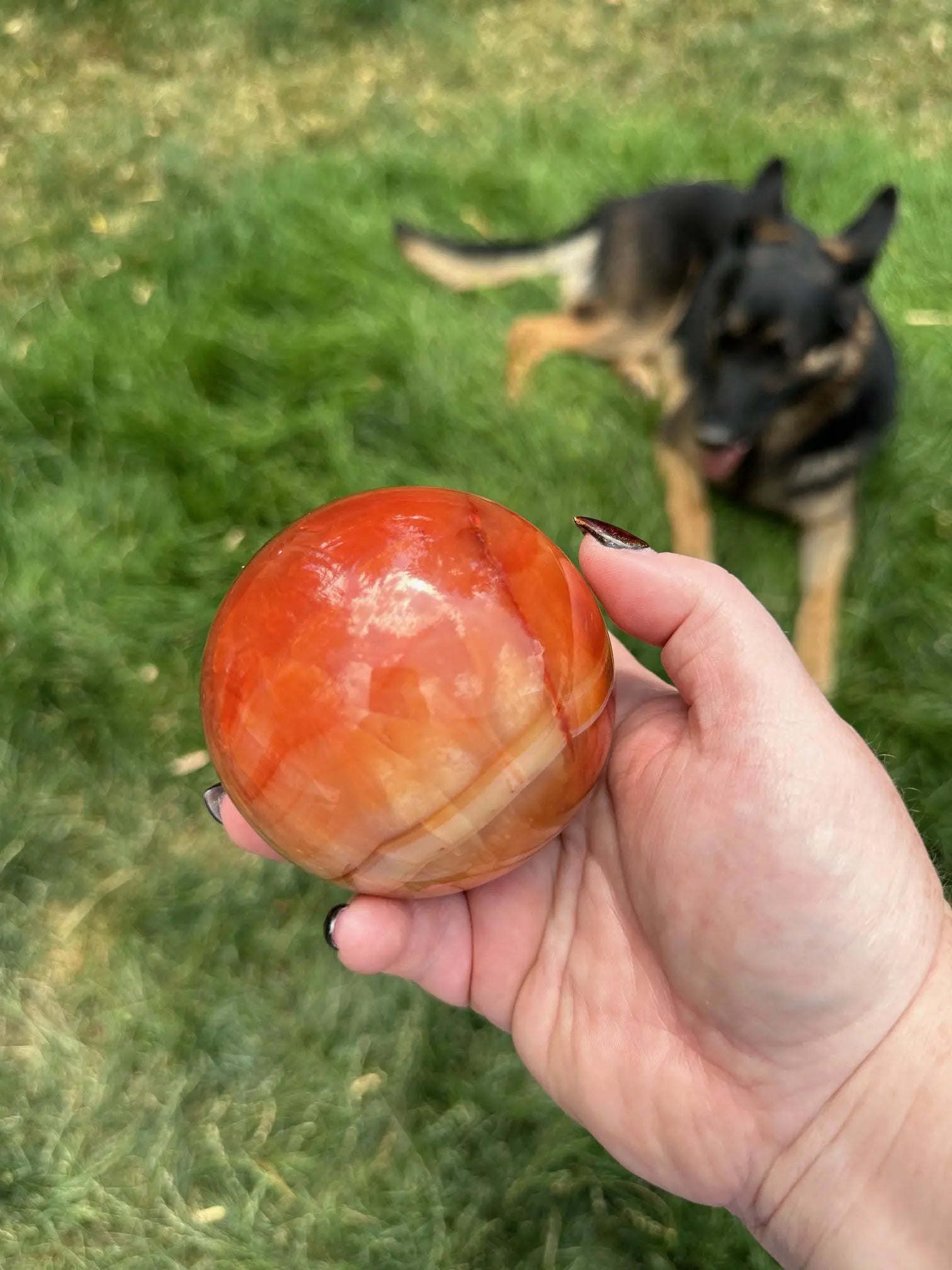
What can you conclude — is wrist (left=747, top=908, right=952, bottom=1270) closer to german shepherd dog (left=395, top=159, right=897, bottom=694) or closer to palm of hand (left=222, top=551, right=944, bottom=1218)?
palm of hand (left=222, top=551, right=944, bottom=1218)

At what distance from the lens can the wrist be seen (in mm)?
1356

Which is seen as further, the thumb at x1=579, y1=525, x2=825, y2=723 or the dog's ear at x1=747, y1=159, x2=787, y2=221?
the dog's ear at x1=747, y1=159, x2=787, y2=221

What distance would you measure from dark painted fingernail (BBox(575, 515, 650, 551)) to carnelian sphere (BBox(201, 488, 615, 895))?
0.22 meters

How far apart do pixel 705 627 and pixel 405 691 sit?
560 mm

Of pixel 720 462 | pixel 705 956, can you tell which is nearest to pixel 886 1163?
pixel 705 956

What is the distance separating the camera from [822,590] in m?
2.66

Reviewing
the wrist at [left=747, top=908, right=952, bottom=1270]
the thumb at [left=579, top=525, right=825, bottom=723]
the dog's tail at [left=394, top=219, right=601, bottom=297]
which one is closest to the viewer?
the wrist at [left=747, top=908, right=952, bottom=1270]

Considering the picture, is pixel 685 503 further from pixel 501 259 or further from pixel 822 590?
pixel 501 259

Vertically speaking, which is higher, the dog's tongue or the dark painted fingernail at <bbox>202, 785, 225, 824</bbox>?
the dog's tongue

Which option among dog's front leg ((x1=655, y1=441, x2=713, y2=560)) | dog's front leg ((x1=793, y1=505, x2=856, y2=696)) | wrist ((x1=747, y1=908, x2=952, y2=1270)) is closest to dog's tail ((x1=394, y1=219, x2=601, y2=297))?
dog's front leg ((x1=655, y1=441, x2=713, y2=560))

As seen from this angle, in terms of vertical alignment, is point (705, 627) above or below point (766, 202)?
below

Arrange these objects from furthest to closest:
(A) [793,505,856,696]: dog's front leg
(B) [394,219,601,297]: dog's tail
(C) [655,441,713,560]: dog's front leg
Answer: (B) [394,219,601,297]: dog's tail → (C) [655,441,713,560]: dog's front leg → (A) [793,505,856,696]: dog's front leg

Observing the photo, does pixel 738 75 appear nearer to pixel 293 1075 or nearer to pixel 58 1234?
pixel 293 1075

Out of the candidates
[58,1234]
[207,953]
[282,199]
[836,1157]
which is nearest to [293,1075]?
[207,953]
